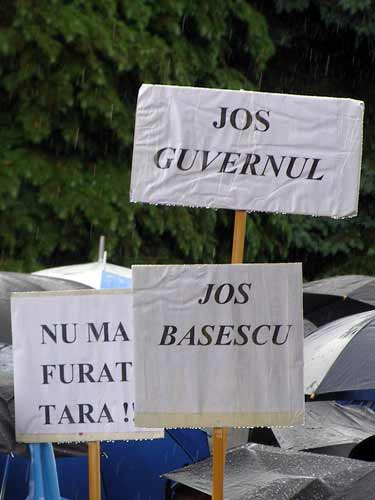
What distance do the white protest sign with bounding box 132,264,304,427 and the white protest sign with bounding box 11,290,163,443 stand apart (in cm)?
58

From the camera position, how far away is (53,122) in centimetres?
1198

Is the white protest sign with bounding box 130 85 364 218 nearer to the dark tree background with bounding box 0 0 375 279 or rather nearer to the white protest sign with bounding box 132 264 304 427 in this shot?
the white protest sign with bounding box 132 264 304 427

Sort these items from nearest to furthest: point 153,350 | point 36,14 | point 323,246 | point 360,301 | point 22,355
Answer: point 153,350, point 22,355, point 360,301, point 36,14, point 323,246

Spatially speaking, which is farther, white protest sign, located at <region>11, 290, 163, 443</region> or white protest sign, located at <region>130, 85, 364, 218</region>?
white protest sign, located at <region>11, 290, 163, 443</region>

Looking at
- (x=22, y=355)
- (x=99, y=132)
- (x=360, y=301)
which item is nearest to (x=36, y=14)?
(x=99, y=132)

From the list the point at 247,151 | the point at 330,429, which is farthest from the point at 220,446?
the point at 330,429

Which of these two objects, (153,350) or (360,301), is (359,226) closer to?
(360,301)

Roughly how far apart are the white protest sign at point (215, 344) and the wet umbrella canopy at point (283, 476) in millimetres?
294

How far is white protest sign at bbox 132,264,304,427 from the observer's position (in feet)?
13.0

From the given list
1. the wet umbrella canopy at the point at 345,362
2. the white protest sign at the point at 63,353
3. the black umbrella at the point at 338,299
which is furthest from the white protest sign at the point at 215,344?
the black umbrella at the point at 338,299

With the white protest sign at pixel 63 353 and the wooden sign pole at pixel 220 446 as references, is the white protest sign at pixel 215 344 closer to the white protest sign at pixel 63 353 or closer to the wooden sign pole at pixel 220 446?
the wooden sign pole at pixel 220 446

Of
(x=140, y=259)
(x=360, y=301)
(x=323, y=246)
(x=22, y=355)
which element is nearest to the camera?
(x=22, y=355)

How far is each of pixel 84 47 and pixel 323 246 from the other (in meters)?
4.67

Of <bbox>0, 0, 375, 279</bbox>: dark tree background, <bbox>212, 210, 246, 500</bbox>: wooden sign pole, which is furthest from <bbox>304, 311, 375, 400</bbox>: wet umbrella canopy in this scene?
<bbox>0, 0, 375, 279</bbox>: dark tree background
